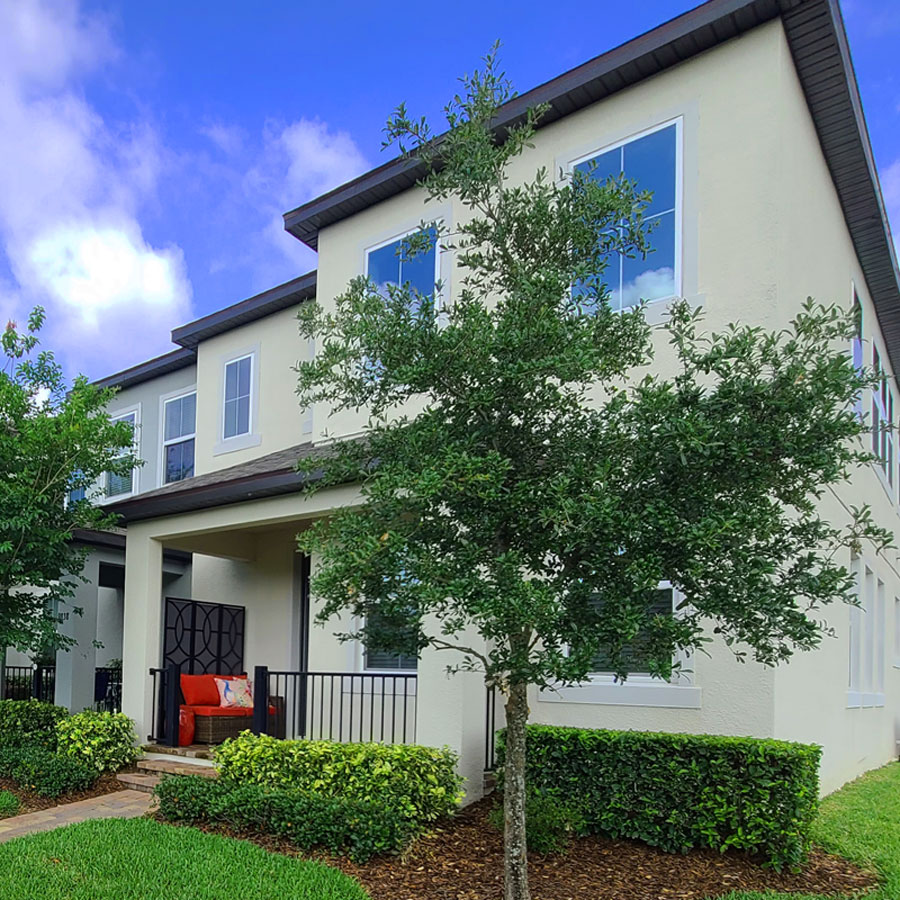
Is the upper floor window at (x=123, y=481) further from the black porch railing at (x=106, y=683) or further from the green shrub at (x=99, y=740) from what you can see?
the green shrub at (x=99, y=740)

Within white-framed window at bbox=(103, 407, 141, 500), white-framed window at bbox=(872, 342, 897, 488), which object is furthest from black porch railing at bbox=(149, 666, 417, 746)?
white-framed window at bbox=(872, 342, 897, 488)

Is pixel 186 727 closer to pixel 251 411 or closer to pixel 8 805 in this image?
pixel 8 805

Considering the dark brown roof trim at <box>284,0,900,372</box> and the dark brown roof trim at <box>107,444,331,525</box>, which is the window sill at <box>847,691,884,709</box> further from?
the dark brown roof trim at <box>107,444,331,525</box>

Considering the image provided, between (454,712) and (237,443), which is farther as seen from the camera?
(237,443)

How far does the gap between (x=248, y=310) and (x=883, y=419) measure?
1023 cm

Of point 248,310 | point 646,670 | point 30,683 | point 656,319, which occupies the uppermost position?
point 248,310

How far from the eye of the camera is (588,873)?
21.3 ft

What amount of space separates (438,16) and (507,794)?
36.9 feet

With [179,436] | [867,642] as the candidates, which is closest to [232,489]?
[179,436]

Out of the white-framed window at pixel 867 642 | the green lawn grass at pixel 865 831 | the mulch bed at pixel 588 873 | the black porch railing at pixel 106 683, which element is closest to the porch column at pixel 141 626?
the black porch railing at pixel 106 683

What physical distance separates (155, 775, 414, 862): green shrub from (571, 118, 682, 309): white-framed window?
5318 mm

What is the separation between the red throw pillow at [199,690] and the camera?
11.2 m

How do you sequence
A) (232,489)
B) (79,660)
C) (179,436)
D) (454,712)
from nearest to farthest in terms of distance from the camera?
(454,712) → (232,489) → (79,660) → (179,436)

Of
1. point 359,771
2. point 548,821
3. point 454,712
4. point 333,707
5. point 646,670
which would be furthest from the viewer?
point 333,707
